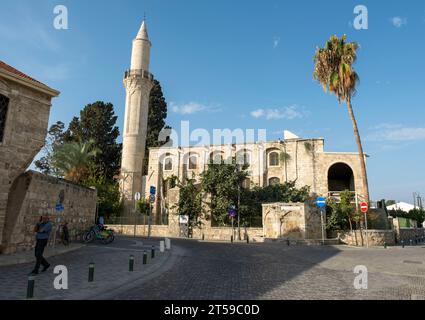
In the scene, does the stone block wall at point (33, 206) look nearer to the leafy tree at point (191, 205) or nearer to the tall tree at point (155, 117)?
the leafy tree at point (191, 205)

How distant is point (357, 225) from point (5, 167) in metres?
22.8

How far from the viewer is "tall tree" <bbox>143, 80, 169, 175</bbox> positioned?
1908 inches

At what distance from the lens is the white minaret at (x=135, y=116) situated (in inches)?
1585

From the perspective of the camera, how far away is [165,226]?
30672 millimetres

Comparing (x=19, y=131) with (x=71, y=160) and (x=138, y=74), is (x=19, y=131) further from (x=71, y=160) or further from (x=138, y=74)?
(x=138, y=74)

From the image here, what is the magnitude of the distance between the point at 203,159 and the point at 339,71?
70.9 ft

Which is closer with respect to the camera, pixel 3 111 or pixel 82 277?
pixel 82 277

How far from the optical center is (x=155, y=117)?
165 feet

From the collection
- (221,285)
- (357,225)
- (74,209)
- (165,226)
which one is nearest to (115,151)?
(165,226)

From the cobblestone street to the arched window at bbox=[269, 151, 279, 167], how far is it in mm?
26974

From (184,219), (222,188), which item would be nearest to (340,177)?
(222,188)

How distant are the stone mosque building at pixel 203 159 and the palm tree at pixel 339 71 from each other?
11.3 m

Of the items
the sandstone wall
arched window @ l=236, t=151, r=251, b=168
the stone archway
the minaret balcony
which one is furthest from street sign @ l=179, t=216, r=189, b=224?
the minaret balcony
